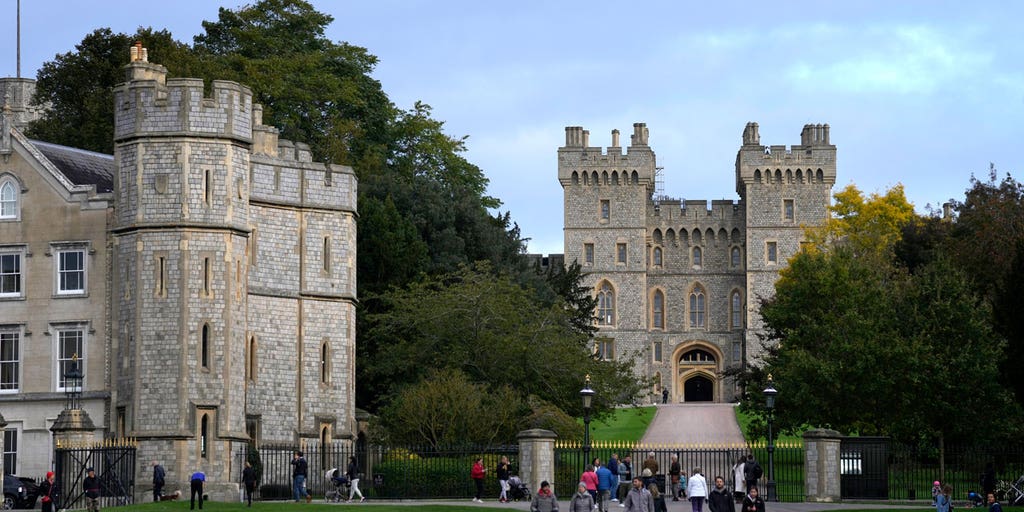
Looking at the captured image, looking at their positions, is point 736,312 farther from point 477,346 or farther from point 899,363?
point 899,363

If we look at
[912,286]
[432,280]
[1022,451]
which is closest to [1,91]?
[432,280]

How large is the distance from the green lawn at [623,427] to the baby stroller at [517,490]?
2200 cm

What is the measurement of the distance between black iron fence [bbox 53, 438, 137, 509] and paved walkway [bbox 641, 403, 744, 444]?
1115 inches

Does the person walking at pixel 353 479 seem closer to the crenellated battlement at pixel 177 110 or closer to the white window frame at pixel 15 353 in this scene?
the crenellated battlement at pixel 177 110

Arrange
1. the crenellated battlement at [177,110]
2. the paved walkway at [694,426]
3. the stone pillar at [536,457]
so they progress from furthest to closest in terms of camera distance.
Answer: the paved walkway at [694,426], the crenellated battlement at [177,110], the stone pillar at [536,457]

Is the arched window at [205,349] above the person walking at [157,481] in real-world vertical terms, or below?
above

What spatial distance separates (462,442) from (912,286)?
1516cm

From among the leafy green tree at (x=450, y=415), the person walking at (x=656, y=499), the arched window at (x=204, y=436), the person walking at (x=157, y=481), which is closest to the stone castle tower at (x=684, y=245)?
the leafy green tree at (x=450, y=415)

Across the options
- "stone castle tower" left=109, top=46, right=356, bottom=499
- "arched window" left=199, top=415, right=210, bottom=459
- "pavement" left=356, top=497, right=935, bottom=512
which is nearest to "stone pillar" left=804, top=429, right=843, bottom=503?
"pavement" left=356, top=497, right=935, bottom=512

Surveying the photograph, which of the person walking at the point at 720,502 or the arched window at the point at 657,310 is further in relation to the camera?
the arched window at the point at 657,310

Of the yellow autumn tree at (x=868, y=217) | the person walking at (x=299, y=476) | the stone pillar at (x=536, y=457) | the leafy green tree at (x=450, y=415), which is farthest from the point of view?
the yellow autumn tree at (x=868, y=217)

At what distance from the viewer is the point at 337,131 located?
70.4m

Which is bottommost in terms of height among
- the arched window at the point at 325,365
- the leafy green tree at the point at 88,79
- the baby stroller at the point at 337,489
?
the baby stroller at the point at 337,489

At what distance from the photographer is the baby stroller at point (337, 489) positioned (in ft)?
144
